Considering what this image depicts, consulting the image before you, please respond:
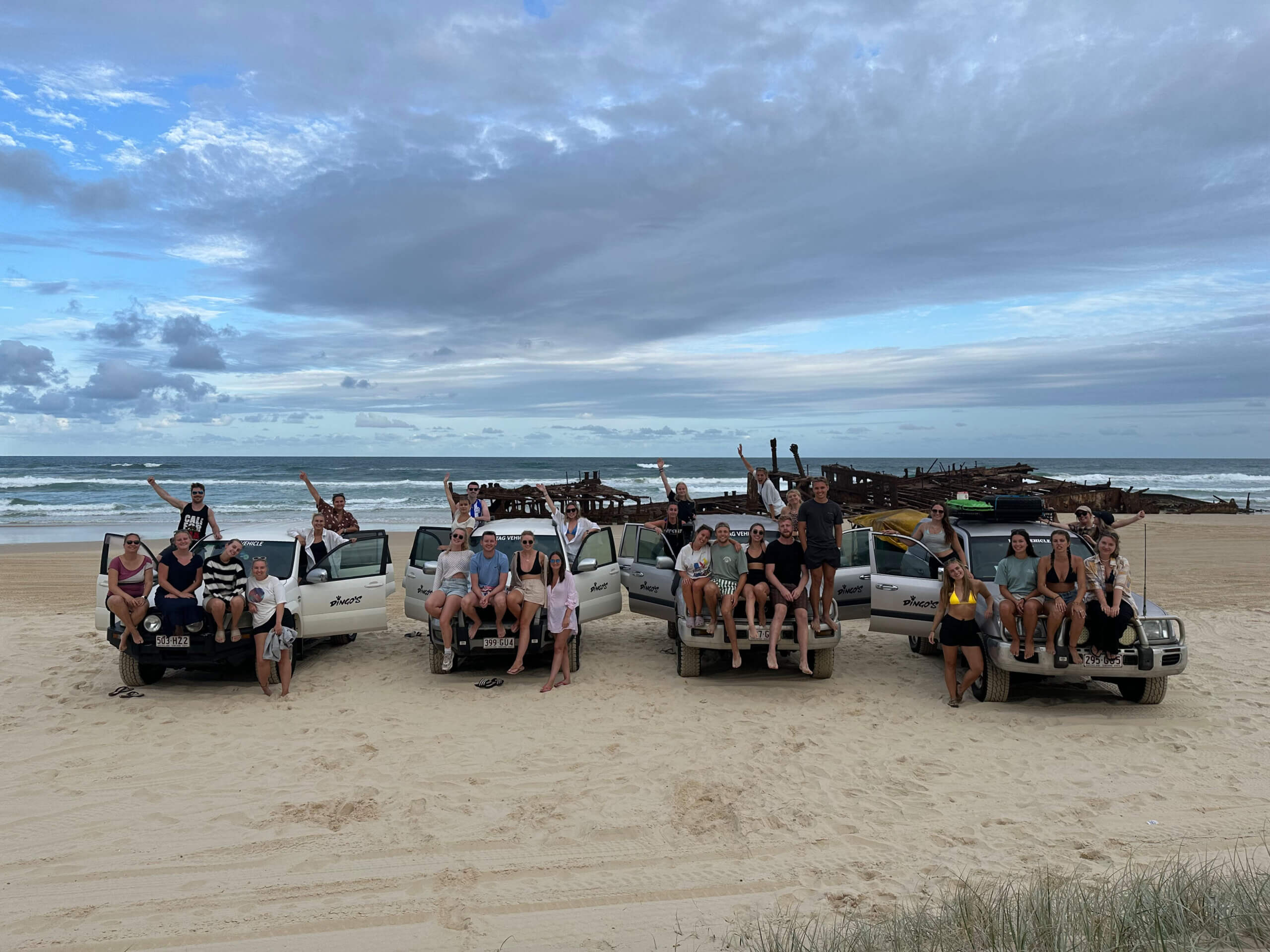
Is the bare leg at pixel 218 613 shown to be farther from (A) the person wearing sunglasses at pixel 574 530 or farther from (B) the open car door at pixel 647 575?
(B) the open car door at pixel 647 575

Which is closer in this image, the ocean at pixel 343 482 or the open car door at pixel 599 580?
the open car door at pixel 599 580

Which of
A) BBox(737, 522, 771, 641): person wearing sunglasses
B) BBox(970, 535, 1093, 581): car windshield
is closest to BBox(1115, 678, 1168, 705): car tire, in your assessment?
BBox(970, 535, 1093, 581): car windshield

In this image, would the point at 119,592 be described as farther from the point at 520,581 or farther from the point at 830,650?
the point at 830,650

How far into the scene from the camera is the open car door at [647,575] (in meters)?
9.45

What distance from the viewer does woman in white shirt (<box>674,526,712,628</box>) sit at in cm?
816

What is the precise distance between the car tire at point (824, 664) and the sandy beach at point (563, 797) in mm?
267

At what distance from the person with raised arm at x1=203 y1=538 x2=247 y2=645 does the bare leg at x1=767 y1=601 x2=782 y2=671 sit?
530 cm

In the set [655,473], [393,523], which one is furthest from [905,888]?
[655,473]

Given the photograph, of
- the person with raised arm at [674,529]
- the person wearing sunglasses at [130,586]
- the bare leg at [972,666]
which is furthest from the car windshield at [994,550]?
the person wearing sunglasses at [130,586]

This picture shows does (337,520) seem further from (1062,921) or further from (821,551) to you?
(1062,921)

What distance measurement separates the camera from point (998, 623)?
7.29 metres

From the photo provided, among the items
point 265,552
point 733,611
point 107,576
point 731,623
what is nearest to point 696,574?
point 733,611

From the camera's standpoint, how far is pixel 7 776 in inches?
237

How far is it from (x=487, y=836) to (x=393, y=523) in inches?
1040
